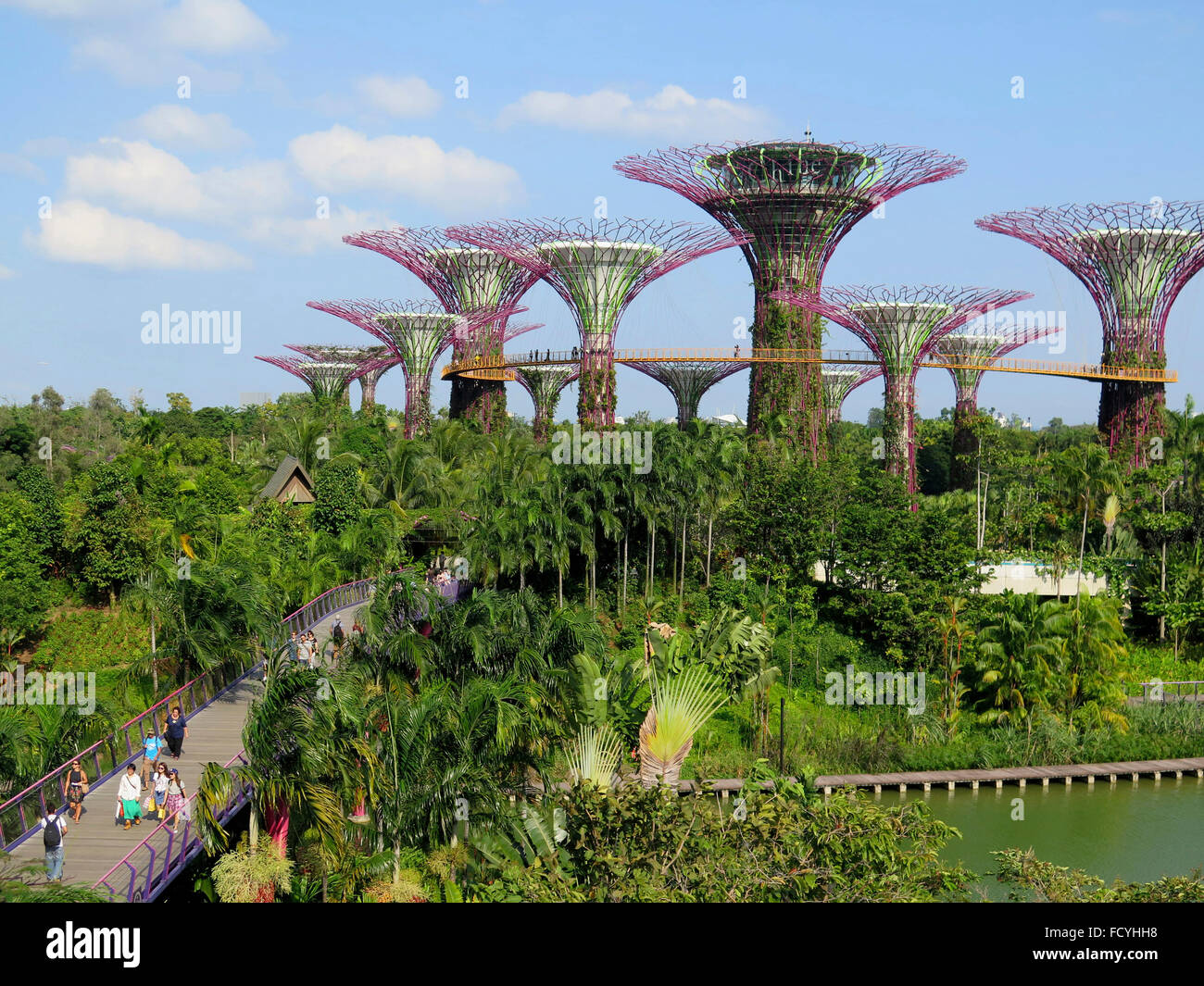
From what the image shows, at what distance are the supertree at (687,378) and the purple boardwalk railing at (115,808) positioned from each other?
4687cm

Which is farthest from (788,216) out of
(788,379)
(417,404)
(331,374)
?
(331,374)

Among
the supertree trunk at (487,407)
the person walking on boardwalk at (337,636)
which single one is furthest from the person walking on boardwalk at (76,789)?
the supertree trunk at (487,407)

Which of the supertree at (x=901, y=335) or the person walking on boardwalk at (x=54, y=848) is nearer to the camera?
the person walking on boardwalk at (x=54, y=848)

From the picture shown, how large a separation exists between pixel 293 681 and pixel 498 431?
42.1 meters

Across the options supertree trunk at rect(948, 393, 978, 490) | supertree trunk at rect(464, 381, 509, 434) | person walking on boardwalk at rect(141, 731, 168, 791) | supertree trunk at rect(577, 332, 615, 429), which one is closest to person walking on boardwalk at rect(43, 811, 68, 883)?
person walking on boardwalk at rect(141, 731, 168, 791)

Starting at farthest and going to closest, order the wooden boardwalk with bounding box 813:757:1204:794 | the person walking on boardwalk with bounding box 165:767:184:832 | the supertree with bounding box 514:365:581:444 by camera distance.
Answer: the supertree with bounding box 514:365:581:444
the wooden boardwalk with bounding box 813:757:1204:794
the person walking on boardwalk with bounding box 165:767:184:832

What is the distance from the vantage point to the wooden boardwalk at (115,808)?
44.5 ft

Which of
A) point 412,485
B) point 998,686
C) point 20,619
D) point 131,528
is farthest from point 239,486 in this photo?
point 998,686

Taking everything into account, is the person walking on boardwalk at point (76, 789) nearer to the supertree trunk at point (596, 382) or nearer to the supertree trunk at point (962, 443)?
the supertree trunk at point (596, 382)

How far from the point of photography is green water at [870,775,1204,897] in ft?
65.8

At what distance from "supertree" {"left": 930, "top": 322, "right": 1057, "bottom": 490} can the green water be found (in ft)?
94.7

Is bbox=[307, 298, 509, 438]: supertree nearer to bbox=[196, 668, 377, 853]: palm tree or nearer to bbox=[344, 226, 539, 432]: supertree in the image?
bbox=[344, 226, 539, 432]: supertree

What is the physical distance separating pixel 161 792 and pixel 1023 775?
53.1 feet

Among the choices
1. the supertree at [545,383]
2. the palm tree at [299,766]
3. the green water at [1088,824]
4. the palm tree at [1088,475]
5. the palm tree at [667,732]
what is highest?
the supertree at [545,383]
